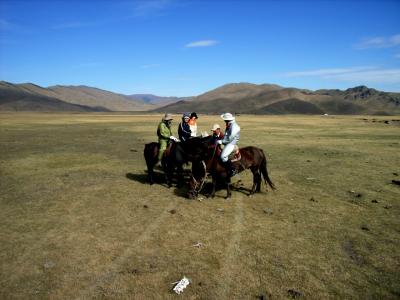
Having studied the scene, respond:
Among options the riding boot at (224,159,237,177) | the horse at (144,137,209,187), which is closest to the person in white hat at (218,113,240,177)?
the riding boot at (224,159,237,177)

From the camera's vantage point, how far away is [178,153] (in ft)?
42.0

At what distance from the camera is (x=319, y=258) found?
759cm

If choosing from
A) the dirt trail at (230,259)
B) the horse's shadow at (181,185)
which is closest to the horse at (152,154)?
the horse's shadow at (181,185)

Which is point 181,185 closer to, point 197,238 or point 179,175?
point 179,175

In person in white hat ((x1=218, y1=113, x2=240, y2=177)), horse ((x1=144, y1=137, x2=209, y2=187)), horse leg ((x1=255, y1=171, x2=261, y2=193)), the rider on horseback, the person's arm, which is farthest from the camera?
the rider on horseback

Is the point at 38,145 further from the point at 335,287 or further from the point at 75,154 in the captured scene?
the point at 335,287

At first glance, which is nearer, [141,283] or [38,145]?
[141,283]

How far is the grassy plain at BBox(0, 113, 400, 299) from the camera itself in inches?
257

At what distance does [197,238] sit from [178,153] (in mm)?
4690

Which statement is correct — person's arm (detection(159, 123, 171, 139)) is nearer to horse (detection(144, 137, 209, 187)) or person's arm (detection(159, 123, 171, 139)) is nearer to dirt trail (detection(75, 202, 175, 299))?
horse (detection(144, 137, 209, 187))

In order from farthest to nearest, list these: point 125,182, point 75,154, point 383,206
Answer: point 75,154
point 125,182
point 383,206

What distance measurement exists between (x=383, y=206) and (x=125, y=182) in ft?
30.7

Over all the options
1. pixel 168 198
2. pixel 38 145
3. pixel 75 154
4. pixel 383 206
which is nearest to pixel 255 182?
pixel 168 198

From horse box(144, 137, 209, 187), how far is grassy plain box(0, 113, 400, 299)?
91cm
